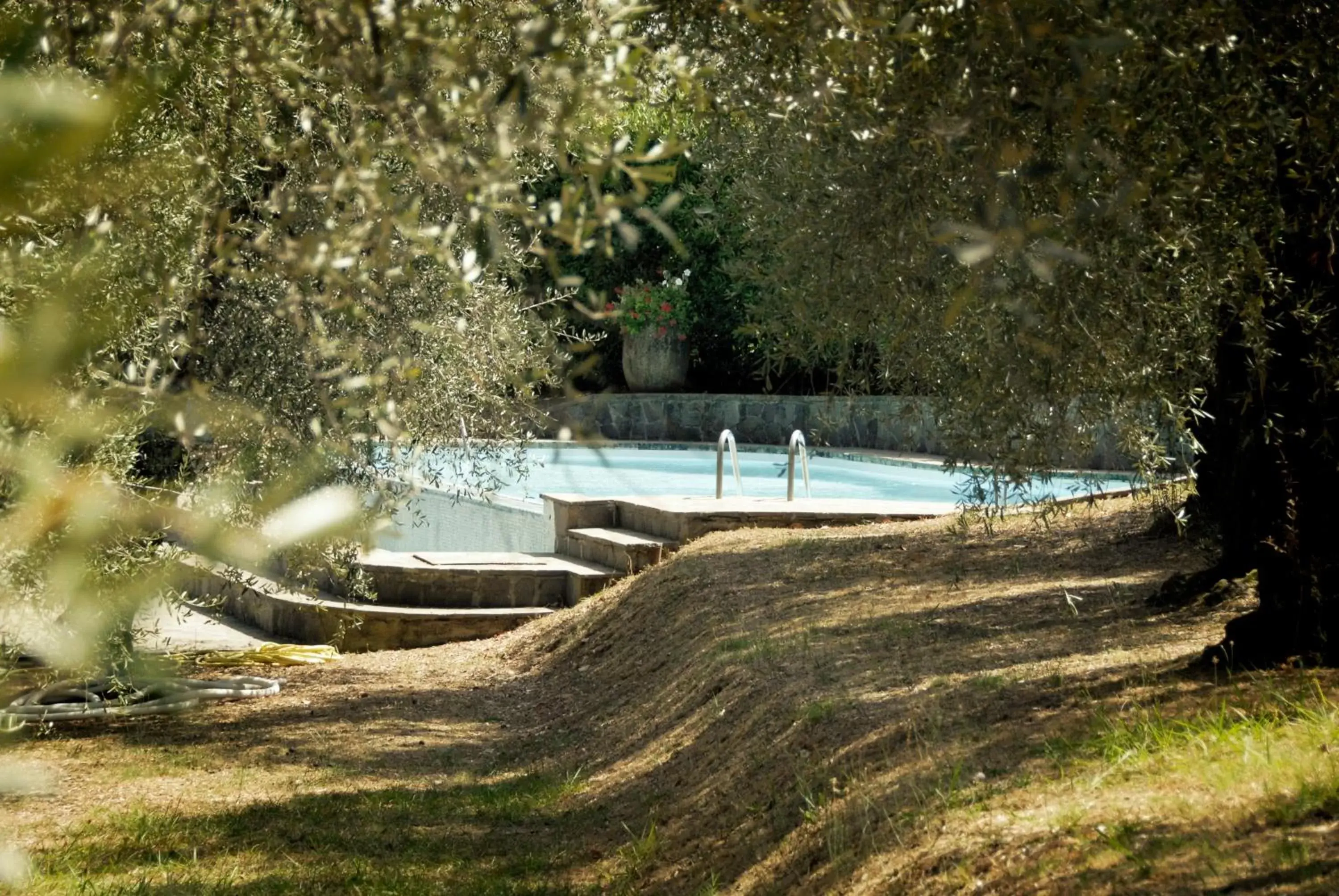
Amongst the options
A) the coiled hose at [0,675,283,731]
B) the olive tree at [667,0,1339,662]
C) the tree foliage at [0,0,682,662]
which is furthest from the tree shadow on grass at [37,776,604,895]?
the olive tree at [667,0,1339,662]

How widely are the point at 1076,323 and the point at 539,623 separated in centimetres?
797

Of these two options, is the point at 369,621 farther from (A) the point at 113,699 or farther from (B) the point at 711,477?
(B) the point at 711,477

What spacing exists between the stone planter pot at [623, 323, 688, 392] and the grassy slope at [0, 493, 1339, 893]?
16.2 metres

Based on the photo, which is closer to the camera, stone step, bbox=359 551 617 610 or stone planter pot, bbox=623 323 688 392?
stone step, bbox=359 551 617 610

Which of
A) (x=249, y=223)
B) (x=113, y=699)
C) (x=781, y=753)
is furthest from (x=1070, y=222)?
(x=113, y=699)

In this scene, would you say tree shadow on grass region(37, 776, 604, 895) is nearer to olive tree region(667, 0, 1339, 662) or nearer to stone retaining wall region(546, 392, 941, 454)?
olive tree region(667, 0, 1339, 662)

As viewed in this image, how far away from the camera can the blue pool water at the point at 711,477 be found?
68.7 ft

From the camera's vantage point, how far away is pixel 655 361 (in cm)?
2800

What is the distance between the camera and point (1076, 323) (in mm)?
4680

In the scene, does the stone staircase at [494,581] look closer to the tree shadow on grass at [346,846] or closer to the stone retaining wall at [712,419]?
the tree shadow on grass at [346,846]

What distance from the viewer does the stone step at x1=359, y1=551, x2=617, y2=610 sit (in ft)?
40.2

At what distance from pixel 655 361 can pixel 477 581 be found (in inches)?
622

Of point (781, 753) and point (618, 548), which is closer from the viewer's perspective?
point (781, 753)

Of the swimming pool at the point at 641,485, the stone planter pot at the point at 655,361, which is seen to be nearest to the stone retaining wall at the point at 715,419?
the stone planter pot at the point at 655,361
